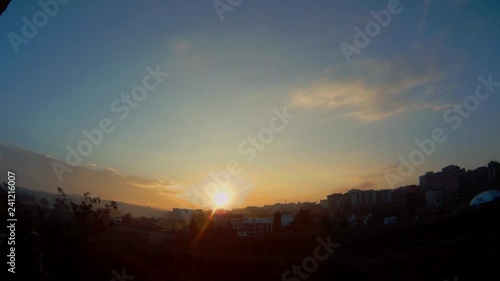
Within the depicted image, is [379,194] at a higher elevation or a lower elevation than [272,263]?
higher

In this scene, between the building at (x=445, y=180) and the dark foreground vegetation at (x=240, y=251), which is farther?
the building at (x=445, y=180)

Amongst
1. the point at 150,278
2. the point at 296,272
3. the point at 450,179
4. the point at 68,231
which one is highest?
the point at 450,179

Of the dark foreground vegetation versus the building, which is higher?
the building

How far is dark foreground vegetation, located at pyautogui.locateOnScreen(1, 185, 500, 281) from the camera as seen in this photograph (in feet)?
25.7

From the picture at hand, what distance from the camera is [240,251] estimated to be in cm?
4012

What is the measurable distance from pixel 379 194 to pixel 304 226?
240ft

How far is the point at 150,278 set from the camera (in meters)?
10.8

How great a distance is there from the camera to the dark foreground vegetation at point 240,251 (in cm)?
785

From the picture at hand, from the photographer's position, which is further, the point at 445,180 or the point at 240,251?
the point at 445,180

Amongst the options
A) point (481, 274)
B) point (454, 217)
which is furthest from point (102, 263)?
point (454, 217)

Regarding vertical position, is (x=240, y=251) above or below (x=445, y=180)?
below

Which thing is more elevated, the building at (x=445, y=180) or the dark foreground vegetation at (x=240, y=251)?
the building at (x=445, y=180)

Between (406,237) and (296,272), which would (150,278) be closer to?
(296,272)

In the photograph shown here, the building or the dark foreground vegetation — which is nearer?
the dark foreground vegetation
